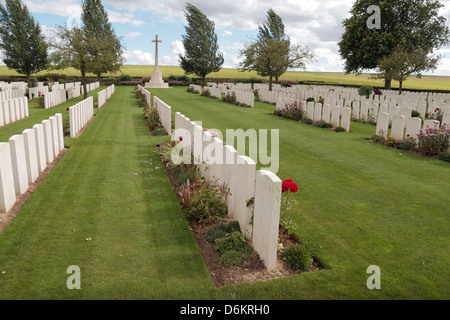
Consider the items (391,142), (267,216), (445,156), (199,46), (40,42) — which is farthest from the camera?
(199,46)

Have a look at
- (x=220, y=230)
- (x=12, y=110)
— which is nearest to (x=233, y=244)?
(x=220, y=230)

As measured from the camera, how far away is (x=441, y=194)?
589cm

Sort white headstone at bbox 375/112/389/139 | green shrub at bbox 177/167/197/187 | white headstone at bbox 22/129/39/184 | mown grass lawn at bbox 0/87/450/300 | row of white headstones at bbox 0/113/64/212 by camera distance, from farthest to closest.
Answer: white headstone at bbox 375/112/389/139
green shrub at bbox 177/167/197/187
white headstone at bbox 22/129/39/184
row of white headstones at bbox 0/113/64/212
mown grass lawn at bbox 0/87/450/300

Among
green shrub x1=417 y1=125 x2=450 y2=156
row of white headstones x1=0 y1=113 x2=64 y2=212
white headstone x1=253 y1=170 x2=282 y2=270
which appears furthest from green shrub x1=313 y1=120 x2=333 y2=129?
white headstone x1=253 y1=170 x2=282 y2=270

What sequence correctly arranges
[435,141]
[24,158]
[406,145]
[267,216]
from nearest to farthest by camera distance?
[267,216], [24,158], [435,141], [406,145]

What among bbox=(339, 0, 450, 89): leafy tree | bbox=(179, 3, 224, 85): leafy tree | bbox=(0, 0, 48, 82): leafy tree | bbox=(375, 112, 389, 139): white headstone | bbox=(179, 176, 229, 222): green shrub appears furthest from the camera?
bbox=(179, 3, 224, 85): leafy tree

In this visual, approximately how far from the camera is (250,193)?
160 inches

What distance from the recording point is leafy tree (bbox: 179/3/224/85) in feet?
159

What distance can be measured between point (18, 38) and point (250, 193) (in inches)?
1847

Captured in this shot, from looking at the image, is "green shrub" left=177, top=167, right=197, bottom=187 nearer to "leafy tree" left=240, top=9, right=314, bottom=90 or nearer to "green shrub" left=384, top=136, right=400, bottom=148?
"green shrub" left=384, top=136, right=400, bottom=148

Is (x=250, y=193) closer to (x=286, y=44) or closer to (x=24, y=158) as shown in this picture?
(x=24, y=158)

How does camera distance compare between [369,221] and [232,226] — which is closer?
[232,226]

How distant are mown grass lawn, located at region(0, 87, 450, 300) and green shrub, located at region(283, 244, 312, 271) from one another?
13 centimetres

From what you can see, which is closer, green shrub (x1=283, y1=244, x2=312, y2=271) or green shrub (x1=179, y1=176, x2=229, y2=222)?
green shrub (x1=283, y1=244, x2=312, y2=271)
